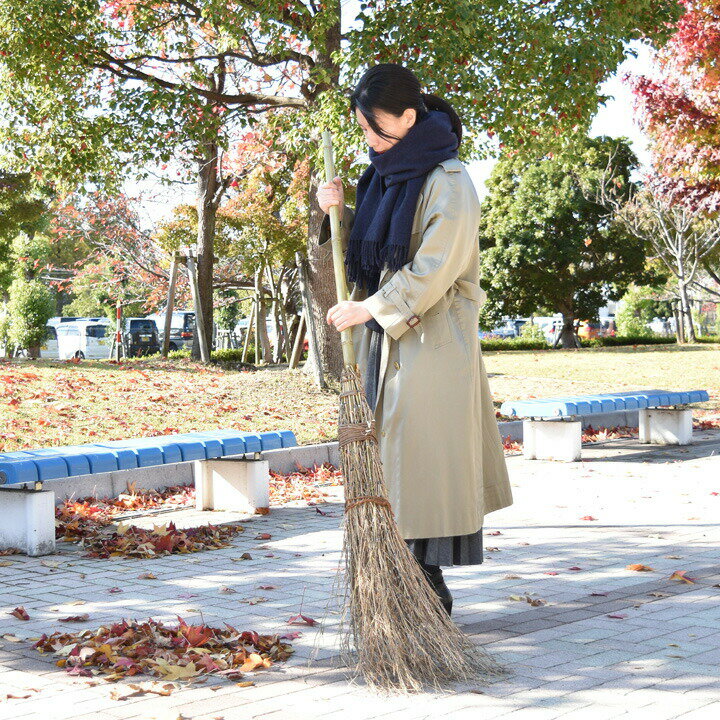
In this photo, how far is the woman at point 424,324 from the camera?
355cm

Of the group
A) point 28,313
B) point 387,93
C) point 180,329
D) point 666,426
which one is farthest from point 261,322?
point 180,329

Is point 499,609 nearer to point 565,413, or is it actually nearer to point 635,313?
point 565,413

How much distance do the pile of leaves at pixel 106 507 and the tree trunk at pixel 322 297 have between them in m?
4.56

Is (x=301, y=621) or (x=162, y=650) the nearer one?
(x=162, y=650)

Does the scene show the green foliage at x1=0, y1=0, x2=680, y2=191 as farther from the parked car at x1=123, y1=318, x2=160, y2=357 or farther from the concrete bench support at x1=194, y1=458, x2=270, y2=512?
the parked car at x1=123, y1=318, x2=160, y2=357

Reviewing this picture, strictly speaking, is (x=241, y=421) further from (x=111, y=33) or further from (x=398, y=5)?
(x=111, y=33)

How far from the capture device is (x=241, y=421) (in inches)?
394

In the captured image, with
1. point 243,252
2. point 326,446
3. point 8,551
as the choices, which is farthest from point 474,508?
point 243,252

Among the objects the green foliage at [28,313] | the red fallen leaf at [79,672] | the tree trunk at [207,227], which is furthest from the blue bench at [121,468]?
the green foliage at [28,313]

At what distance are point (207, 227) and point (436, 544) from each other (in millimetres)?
14871

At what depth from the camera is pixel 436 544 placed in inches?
145

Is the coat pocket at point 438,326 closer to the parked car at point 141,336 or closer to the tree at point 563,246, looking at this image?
the tree at point 563,246

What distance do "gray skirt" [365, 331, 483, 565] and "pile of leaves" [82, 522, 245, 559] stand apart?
2.44 metres

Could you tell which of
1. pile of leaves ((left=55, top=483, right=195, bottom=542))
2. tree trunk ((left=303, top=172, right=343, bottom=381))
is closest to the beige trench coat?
pile of leaves ((left=55, top=483, right=195, bottom=542))
